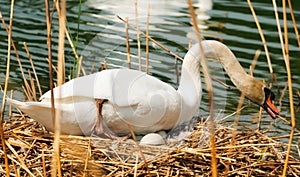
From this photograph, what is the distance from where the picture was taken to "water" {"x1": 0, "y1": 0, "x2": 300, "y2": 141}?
→ 784 centimetres

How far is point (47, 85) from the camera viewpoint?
841 cm

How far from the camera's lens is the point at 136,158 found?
4633mm

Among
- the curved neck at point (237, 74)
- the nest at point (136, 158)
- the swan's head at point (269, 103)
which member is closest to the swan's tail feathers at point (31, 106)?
the nest at point (136, 158)

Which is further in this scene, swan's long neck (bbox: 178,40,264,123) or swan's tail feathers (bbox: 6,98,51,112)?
swan's long neck (bbox: 178,40,264,123)

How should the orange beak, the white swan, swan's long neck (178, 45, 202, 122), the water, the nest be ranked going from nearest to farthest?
the nest → the white swan → swan's long neck (178, 45, 202, 122) → the orange beak → the water

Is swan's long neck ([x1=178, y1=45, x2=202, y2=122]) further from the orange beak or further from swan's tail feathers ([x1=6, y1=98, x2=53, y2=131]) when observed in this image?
swan's tail feathers ([x1=6, y1=98, x2=53, y2=131])

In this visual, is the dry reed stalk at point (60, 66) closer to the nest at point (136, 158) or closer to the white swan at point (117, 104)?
the nest at point (136, 158)

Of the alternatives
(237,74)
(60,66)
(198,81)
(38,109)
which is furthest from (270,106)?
(60,66)

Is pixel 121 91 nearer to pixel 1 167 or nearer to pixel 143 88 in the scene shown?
pixel 143 88

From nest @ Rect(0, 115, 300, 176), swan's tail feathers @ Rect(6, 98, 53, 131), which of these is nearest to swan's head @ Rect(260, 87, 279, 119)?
nest @ Rect(0, 115, 300, 176)

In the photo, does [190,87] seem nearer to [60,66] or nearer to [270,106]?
[270,106]

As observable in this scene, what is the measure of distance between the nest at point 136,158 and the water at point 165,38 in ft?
4.56

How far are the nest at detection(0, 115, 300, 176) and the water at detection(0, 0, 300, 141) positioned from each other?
4.56ft

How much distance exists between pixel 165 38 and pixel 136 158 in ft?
16.8
